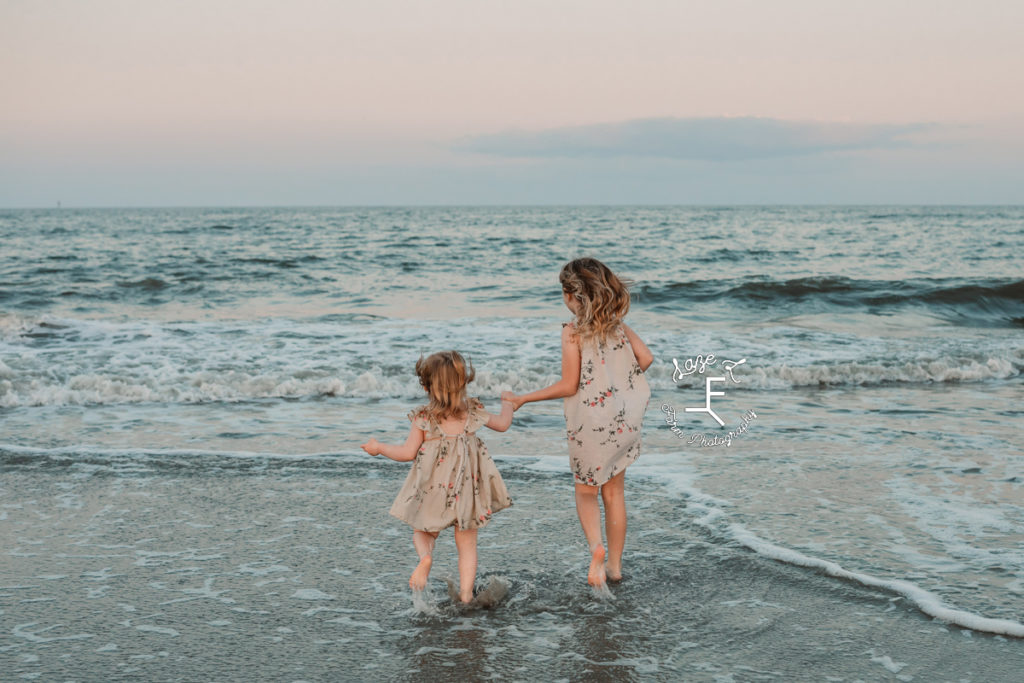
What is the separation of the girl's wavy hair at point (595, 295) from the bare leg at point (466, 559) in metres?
1.04

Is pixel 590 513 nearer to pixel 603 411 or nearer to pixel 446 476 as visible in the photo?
pixel 603 411

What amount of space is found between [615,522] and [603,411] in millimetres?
562

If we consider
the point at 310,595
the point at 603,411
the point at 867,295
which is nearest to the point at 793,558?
the point at 603,411

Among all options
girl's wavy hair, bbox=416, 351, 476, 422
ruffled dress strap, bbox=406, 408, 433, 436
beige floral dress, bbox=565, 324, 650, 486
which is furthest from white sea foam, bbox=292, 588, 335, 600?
beige floral dress, bbox=565, 324, 650, 486

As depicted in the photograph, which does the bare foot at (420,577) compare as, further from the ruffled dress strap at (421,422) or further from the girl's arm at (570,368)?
the girl's arm at (570,368)

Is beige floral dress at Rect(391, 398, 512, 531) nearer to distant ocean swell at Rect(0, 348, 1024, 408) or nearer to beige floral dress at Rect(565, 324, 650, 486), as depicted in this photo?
beige floral dress at Rect(565, 324, 650, 486)

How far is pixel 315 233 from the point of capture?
4194 centimetres

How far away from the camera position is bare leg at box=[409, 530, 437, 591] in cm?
380

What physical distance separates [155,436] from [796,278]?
17.7 metres

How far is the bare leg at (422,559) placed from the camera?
3.80 metres

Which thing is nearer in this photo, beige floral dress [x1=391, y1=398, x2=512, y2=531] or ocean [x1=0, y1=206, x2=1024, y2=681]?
ocean [x1=0, y1=206, x2=1024, y2=681]

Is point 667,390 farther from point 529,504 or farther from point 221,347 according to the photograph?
point 221,347

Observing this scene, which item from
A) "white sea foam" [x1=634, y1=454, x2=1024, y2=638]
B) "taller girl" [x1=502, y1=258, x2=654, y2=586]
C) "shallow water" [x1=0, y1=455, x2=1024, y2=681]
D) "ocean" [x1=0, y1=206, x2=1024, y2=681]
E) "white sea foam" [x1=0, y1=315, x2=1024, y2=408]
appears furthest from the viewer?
"white sea foam" [x1=0, y1=315, x2=1024, y2=408]

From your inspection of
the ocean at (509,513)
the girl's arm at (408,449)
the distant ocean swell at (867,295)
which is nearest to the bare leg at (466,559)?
the ocean at (509,513)
